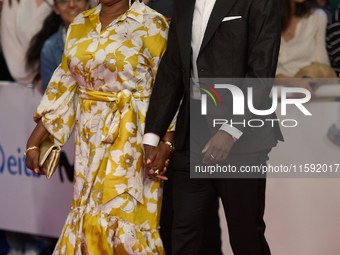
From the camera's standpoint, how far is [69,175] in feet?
10.8

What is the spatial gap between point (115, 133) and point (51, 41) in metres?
1.42

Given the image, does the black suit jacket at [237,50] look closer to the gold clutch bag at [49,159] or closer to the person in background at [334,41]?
the gold clutch bag at [49,159]

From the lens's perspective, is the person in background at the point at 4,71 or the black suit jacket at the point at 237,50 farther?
the person in background at the point at 4,71

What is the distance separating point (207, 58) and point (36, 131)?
3.29ft

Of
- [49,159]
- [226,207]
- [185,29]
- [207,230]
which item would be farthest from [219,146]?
[207,230]

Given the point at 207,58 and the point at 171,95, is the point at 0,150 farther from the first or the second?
the point at 207,58

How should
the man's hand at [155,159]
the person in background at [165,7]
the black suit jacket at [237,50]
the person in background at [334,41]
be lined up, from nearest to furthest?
the black suit jacket at [237,50], the man's hand at [155,159], the person in background at [165,7], the person in background at [334,41]

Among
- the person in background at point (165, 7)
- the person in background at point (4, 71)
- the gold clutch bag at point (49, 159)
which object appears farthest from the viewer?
the person in background at point (4, 71)

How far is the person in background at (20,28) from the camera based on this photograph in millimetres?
3273

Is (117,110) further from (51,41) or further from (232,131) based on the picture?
(51,41)

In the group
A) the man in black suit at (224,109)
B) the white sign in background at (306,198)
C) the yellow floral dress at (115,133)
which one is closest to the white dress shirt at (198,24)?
the man in black suit at (224,109)

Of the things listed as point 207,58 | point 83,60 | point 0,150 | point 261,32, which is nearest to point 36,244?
point 0,150

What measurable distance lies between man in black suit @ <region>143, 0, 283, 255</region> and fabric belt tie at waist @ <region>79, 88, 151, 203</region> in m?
0.10

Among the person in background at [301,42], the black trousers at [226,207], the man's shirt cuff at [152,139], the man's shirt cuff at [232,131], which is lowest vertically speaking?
the black trousers at [226,207]
